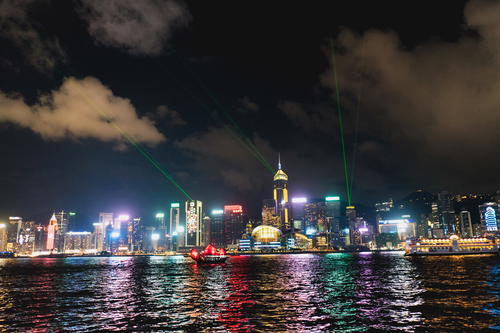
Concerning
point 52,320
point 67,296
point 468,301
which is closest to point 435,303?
point 468,301

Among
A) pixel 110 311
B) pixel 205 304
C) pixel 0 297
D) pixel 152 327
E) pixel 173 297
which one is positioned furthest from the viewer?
pixel 0 297

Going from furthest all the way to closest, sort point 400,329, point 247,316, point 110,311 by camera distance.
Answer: point 110,311, point 247,316, point 400,329

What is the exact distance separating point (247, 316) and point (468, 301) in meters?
24.4

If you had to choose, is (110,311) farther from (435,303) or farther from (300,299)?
(435,303)

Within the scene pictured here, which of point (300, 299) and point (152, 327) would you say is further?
point (300, 299)

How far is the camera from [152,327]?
1131 inches

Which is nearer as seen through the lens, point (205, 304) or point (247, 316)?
point (247, 316)

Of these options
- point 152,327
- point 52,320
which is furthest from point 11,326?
point 152,327

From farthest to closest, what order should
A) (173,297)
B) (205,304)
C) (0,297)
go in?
(0,297), (173,297), (205,304)

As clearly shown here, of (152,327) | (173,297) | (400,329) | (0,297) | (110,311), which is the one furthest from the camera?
(0,297)

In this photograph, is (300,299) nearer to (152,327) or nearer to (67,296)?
(152,327)

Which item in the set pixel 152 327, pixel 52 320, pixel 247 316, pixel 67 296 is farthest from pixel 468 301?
pixel 67 296

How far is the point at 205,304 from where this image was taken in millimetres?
40000

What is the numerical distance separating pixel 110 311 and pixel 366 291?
32.9m
